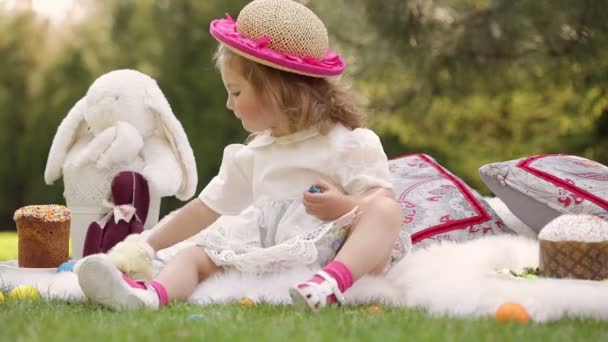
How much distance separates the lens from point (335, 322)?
1.81m

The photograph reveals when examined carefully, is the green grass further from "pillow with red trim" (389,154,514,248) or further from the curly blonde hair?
"pillow with red trim" (389,154,514,248)

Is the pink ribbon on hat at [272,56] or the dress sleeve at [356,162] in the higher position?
the pink ribbon on hat at [272,56]

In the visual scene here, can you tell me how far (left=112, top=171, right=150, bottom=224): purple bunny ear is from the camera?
11.5 feet

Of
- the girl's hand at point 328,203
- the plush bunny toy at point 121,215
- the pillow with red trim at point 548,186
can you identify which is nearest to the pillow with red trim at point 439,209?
the pillow with red trim at point 548,186

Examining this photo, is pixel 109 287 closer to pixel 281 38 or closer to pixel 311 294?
pixel 311 294

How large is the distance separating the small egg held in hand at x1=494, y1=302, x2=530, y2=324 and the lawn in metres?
0.03

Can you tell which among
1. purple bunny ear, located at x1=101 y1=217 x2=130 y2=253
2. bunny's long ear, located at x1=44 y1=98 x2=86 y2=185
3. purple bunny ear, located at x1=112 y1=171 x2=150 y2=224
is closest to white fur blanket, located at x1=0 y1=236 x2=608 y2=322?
purple bunny ear, located at x1=101 y1=217 x2=130 y2=253

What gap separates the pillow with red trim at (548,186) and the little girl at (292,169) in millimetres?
626

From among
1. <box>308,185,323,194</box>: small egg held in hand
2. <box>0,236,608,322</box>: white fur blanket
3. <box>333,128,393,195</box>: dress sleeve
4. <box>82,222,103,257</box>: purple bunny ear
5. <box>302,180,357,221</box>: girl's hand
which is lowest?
<box>82,222,103,257</box>: purple bunny ear

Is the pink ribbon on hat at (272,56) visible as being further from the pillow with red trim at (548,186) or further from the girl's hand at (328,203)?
the pillow with red trim at (548,186)

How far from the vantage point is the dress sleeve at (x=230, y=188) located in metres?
2.74

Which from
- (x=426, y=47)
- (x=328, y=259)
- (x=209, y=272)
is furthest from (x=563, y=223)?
(x=426, y=47)

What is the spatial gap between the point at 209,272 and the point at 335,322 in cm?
74

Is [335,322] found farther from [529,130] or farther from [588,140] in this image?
[529,130]
